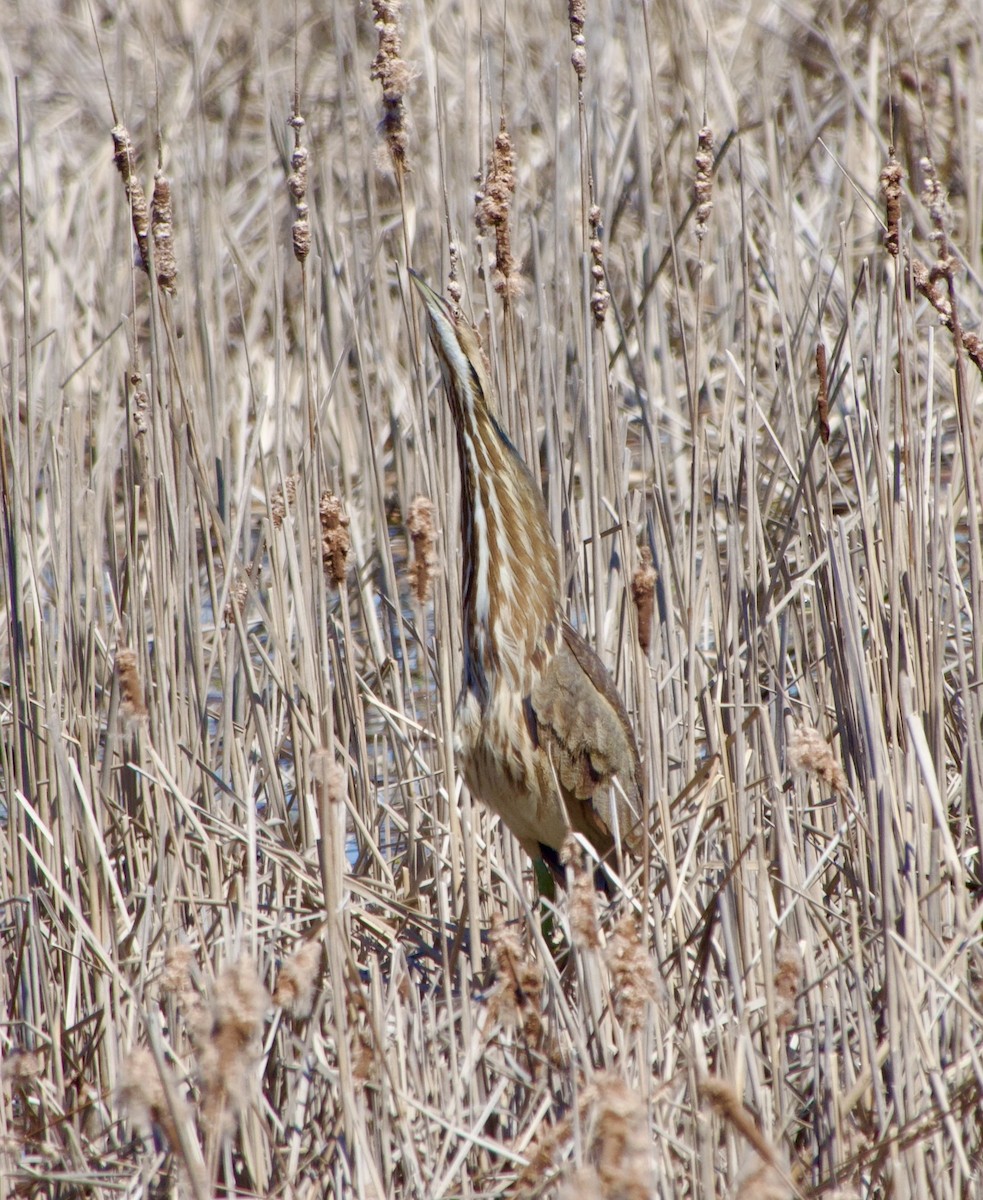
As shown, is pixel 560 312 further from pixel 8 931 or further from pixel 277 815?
pixel 8 931

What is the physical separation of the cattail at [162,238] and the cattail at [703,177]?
73cm

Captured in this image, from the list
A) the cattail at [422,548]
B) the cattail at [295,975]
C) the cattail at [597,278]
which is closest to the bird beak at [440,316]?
the cattail at [597,278]

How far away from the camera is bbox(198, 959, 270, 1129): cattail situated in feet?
4.59

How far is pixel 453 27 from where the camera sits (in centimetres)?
529

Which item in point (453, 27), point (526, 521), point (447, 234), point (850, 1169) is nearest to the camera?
point (850, 1169)

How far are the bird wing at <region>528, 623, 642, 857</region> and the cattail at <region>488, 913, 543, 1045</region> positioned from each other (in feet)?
2.52

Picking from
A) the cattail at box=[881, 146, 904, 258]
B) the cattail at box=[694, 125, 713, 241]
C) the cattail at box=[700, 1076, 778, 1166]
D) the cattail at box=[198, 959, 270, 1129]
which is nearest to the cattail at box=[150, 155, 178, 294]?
the cattail at box=[694, 125, 713, 241]

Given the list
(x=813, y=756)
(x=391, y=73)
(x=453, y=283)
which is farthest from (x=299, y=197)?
(x=813, y=756)

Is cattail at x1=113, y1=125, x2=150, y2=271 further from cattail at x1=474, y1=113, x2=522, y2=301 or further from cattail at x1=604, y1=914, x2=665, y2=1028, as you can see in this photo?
cattail at x1=604, y1=914, x2=665, y2=1028

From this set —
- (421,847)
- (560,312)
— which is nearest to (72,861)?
(421,847)

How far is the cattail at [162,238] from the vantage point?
85.7 inches

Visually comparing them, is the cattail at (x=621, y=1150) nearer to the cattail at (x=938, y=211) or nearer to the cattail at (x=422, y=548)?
the cattail at (x=422, y=548)

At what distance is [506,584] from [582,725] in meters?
0.27

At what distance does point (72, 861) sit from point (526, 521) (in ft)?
2.96
